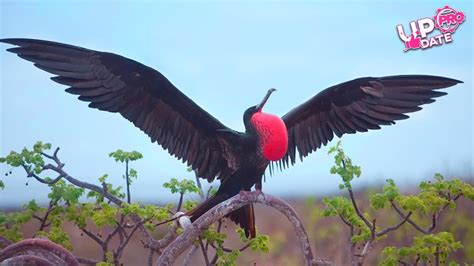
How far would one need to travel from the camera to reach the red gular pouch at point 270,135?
98.3 inches

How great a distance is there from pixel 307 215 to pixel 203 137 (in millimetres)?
816

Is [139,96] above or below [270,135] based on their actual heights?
above

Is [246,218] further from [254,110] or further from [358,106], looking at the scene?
[358,106]

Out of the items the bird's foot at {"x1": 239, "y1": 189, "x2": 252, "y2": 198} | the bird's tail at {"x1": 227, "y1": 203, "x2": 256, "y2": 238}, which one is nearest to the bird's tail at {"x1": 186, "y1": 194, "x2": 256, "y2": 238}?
the bird's tail at {"x1": 227, "y1": 203, "x2": 256, "y2": 238}

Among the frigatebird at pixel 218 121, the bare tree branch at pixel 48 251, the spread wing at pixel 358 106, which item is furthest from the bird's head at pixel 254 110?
the bare tree branch at pixel 48 251

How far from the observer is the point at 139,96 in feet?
8.38

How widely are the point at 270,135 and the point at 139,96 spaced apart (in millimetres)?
479

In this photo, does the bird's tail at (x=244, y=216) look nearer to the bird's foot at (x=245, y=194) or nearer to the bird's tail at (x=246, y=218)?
the bird's tail at (x=246, y=218)

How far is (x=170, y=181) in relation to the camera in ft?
9.36

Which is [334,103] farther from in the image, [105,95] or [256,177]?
[105,95]

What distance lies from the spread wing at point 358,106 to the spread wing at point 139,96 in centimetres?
32

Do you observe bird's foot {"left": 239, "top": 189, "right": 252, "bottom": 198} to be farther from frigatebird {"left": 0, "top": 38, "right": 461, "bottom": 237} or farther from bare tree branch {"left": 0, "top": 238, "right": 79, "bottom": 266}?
bare tree branch {"left": 0, "top": 238, "right": 79, "bottom": 266}

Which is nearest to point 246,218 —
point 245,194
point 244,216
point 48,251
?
point 244,216

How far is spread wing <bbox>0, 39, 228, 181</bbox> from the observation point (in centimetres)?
239
